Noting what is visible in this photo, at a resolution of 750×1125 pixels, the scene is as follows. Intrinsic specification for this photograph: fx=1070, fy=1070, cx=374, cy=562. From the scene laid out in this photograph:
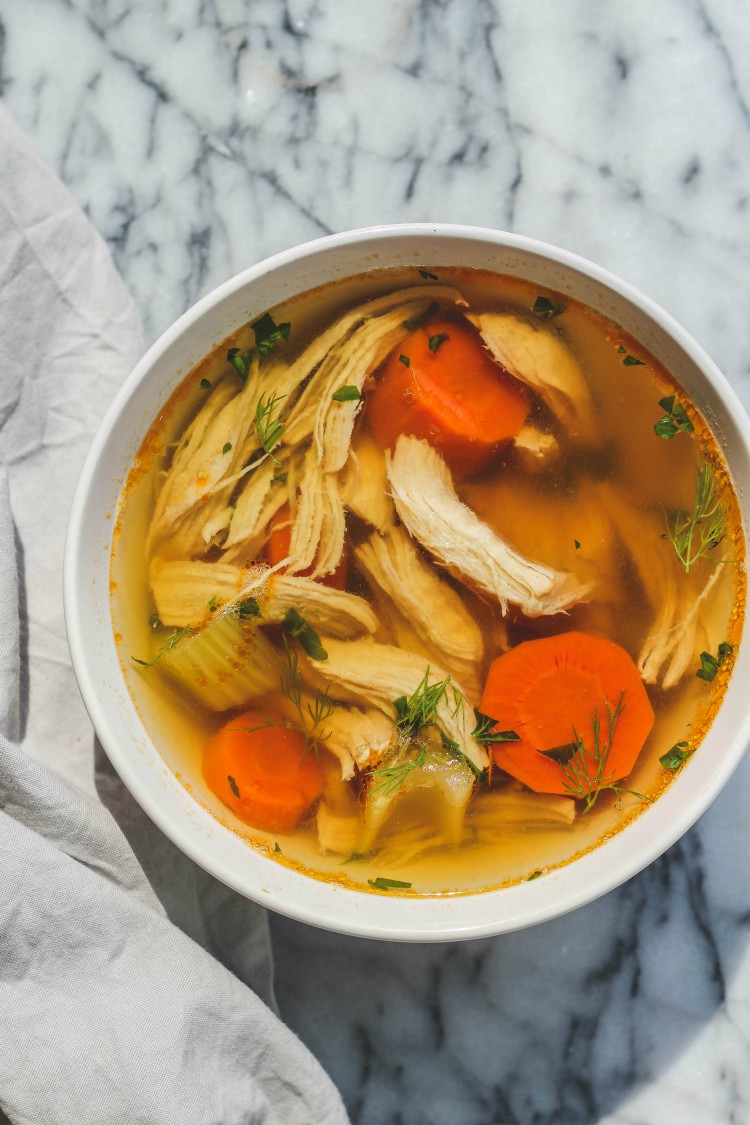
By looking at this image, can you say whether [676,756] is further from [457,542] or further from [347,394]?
[347,394]

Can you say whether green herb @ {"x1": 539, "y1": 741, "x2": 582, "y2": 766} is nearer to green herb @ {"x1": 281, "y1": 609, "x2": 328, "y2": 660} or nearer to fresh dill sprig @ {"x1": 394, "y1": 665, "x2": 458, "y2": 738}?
fresh dill sprig @ {"x1": 394, "y1": 665, "x2": 458, "y2": 738}

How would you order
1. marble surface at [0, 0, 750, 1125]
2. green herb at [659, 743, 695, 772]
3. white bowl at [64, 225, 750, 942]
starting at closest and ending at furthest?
white bowl at [64, 225, 750, 942]
green herb at [659, 743, 695, 772]
marble surface at [0, 0, 750, 1125]

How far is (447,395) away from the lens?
4.03 feet

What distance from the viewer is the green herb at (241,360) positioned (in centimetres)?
123

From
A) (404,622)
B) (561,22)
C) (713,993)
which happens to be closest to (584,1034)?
(713,993)

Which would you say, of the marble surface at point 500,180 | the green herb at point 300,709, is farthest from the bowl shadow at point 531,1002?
the green herb at point 300,709

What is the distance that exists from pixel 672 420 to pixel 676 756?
15.1 inches

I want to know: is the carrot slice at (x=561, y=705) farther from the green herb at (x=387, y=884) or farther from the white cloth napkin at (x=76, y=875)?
the white cloth napkin at (x=76, y=875)

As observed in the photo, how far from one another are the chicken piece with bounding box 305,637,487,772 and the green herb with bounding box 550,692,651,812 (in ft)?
0.31

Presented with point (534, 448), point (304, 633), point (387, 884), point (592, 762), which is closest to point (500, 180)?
point (534, 448)

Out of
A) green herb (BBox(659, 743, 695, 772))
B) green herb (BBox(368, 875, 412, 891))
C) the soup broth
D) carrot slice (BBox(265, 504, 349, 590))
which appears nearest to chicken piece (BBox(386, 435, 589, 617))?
the soup broth

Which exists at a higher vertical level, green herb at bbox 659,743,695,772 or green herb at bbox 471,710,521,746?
green herb at bbox 659,743,695,772

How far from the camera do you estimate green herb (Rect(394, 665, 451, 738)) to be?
1226 millimetres

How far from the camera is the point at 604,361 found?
1.24 metres
